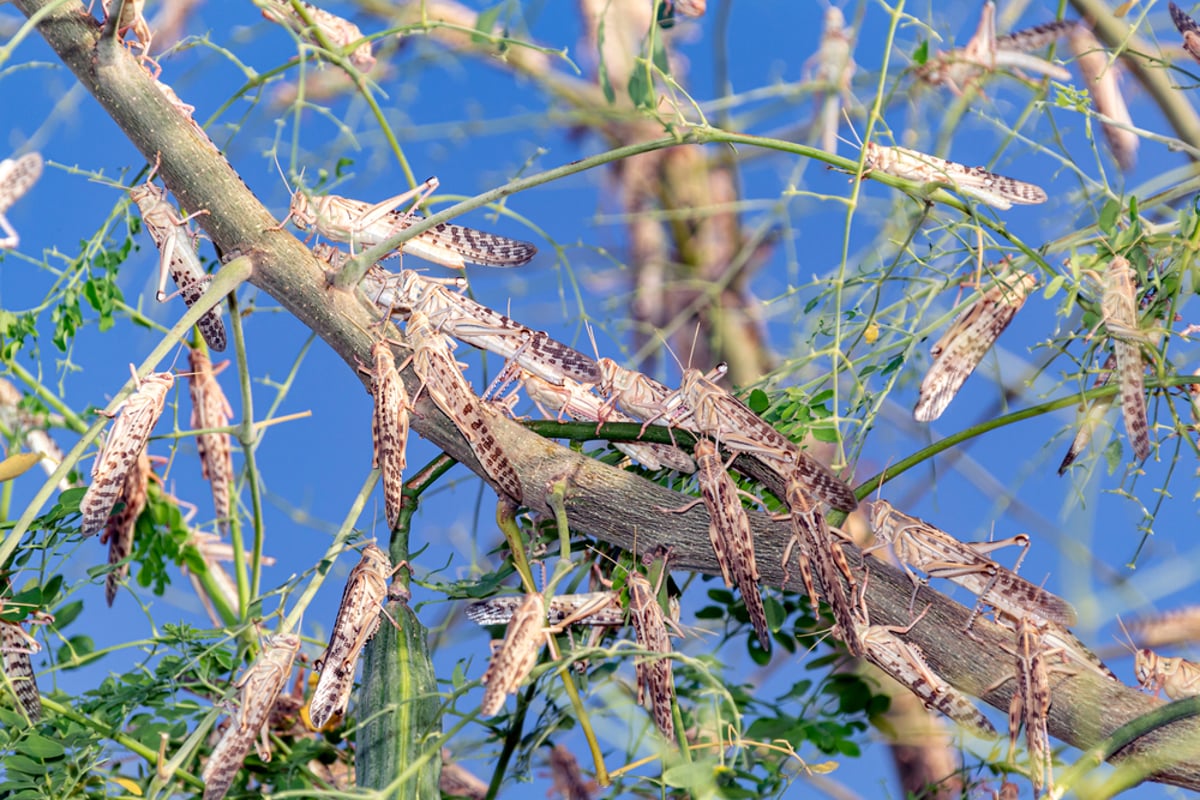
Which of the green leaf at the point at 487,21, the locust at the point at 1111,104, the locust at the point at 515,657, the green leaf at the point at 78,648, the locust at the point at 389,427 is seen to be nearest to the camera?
the locust at the point at 515,657

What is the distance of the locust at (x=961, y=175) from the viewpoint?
0.85 metres

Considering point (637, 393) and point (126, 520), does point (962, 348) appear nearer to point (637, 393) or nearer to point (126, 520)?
point (637, 393)

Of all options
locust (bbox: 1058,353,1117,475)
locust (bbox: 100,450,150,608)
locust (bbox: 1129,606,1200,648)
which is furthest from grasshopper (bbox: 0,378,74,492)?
locust (bbox: 1129,606,1200,648)

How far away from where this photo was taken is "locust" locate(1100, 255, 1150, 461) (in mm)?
758

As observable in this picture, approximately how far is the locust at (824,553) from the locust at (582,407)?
0.10 metres

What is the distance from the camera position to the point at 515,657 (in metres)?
0.59

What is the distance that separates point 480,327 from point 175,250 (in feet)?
0.89

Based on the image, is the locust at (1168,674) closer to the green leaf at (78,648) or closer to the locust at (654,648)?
the locust at (654,648)

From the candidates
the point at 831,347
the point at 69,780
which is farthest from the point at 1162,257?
the point at 69,780

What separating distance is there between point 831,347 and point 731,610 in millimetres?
396

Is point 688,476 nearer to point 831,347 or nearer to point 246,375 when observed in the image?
point 831,347

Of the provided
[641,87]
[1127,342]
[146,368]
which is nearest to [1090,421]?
[1127,342]

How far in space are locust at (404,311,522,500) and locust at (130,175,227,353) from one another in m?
0.24

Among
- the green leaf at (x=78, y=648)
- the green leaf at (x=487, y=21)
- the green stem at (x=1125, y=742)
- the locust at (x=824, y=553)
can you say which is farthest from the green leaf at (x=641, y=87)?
the green leaf at (x=78, y=648)
